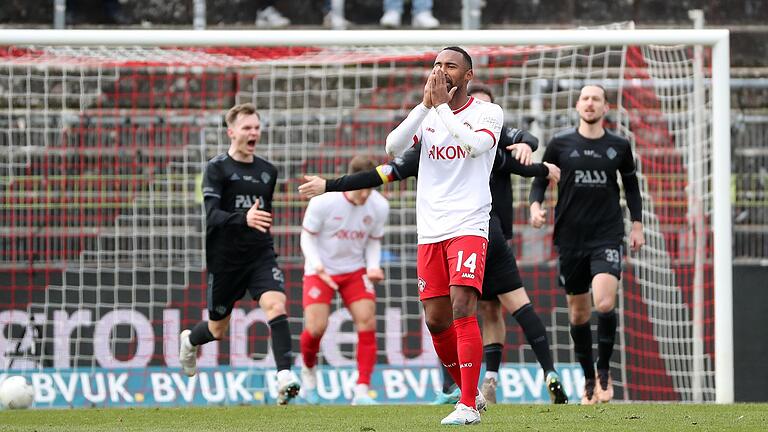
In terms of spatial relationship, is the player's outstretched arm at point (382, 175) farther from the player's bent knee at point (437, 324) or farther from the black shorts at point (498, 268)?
the black shorts at point (498, 268)

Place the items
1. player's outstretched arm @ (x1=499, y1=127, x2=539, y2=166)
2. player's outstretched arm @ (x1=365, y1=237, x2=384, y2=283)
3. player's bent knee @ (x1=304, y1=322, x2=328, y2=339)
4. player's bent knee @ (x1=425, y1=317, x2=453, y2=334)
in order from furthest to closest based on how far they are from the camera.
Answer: player's bent knee @ (x1=304, y1=322, x2=328, y2=339), player's outstretched arm @ (x1=365, y1=237, x2=384, y2=283), player's outstretched arm @ (x1=499, y1=127, x2=539, y2=166), player's bent knee @ (x1=425, y1=317, x2=453, y2=334)

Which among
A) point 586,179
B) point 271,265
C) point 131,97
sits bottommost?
point 271,265

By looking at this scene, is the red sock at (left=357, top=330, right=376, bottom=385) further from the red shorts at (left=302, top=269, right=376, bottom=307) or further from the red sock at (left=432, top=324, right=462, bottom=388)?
the red sock at (left=432, top=324, right=462, bottom=388)

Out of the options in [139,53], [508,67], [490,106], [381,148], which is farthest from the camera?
[508,67]

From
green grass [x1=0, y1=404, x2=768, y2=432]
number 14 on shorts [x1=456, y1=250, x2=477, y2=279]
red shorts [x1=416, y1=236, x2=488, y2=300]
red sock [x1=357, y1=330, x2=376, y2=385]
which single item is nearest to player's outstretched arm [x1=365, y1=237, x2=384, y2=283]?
red sock [x1=357, y1=330, x2=376, y2=385]

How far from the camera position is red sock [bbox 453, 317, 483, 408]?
255 inches

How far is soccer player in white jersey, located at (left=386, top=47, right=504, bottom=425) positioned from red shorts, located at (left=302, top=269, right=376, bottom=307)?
13.4 ft

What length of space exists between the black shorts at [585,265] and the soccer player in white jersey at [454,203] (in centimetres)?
246

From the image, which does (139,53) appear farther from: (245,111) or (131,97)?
(245,111)

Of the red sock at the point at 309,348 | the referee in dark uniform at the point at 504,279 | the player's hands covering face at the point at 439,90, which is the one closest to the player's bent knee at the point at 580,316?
the referee in dark uniform at the point at 504,279

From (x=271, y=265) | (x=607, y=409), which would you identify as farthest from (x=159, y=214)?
(x=607, y=409)

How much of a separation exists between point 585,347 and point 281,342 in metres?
2.32

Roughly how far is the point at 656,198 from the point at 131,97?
596cm

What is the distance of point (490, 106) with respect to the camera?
680 cm
